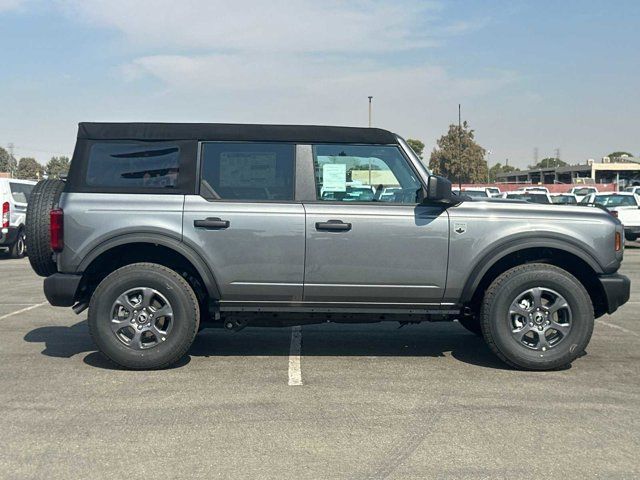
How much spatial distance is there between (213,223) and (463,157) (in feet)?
204

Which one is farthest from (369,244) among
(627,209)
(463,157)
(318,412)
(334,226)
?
(463,157)

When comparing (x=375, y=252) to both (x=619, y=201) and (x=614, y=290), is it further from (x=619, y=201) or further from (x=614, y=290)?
(x=619, y=201)

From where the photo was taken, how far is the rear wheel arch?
5.38 meters

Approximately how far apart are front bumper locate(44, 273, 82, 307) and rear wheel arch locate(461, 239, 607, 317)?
10.7 ft

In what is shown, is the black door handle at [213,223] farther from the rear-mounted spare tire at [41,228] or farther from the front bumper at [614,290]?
the front bumper at [614,290]

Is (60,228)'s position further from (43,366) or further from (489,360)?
(489,360)

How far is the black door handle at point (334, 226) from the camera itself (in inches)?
209

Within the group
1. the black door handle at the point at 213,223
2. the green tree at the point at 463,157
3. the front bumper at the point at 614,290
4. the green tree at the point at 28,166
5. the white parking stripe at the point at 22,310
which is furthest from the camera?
the green tree at the point at 28,166

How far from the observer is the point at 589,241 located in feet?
17.7

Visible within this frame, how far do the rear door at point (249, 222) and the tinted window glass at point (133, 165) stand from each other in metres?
0.27

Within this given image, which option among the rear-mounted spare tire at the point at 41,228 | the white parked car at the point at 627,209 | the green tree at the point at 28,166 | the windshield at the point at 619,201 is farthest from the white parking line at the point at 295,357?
the green tree at the point at 28,166

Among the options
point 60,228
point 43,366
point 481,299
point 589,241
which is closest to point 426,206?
point 481,299

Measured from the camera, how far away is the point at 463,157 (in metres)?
64.9

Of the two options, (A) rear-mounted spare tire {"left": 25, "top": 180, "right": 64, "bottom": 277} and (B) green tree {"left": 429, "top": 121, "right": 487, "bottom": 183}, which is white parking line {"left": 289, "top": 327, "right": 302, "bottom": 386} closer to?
(A) rear-mounted spare tire {"left": 25, "top": 180, "right": 64, "bottom": 277}
